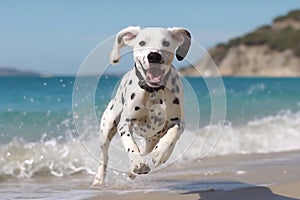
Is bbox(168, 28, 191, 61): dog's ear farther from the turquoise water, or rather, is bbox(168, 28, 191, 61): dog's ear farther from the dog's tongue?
the turquoise water

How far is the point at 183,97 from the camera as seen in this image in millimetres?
6129

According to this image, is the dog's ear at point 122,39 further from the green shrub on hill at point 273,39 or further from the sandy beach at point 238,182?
the green shrub on hill at point 273,39

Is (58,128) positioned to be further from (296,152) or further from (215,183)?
A: (215,183)

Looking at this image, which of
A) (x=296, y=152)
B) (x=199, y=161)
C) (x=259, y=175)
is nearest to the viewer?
(x=259, y=175)

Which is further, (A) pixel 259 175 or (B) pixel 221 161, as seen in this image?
(B) pixel 221 161

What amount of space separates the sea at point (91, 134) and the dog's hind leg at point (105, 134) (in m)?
0.15

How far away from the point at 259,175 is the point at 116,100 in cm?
248

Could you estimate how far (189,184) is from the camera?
25.7 ft

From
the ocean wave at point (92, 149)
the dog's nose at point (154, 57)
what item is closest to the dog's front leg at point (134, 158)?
the dog's nose at point (154, 57)

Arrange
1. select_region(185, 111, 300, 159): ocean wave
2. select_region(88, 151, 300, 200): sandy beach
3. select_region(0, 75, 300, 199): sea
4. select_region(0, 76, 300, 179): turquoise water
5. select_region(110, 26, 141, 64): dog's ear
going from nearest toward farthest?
1. select_region(110, 26, 141, 64): dog's ear
2. select_region(88, 151, 300, 200): sandy beach
3. select_region(0, 75, 300, 199): sea
4. select_region(0, 76, 300, 179): turquoise water
5. select_region(185, 111, 300, 159): ocean wave

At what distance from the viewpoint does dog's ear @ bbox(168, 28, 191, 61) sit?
5.89 m

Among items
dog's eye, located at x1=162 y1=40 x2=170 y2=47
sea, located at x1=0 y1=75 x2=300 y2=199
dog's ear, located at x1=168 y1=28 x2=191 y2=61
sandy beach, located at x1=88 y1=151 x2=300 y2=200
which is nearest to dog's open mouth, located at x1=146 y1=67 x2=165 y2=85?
dog's eye, located at x1=162 y1=40 x2=170 y2=47

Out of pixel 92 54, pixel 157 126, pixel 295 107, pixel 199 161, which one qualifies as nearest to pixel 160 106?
pixel 157 126

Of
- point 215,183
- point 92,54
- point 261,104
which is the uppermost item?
point 261,104
